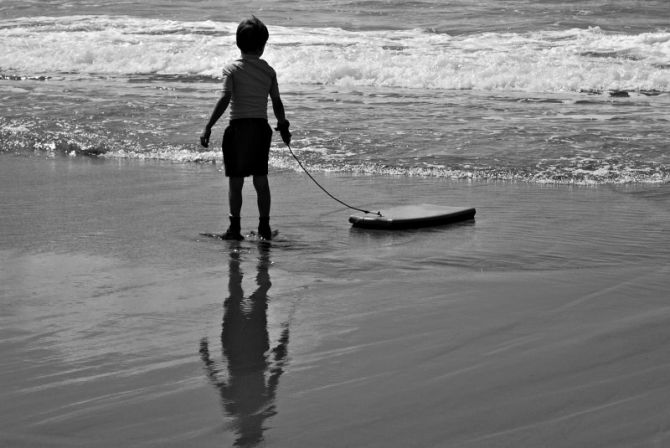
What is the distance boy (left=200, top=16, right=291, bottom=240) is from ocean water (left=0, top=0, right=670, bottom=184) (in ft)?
9.55

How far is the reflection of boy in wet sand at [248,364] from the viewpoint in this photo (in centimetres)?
320

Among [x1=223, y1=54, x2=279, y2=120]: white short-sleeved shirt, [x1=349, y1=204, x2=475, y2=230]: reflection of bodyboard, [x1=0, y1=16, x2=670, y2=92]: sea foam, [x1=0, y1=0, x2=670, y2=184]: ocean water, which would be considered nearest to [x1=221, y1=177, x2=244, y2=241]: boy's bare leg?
[x1=223, y1=54, x2=279, y2=120]: white short-sleeved shirt

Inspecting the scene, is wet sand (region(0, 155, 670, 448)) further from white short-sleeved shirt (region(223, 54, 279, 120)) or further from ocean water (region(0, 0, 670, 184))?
ocean water (region(0, 0, 670, 184))

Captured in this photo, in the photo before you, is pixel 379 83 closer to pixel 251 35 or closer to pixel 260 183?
pixel 260 183

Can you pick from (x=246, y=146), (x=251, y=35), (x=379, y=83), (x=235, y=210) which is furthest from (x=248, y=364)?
(x=379, y=83)

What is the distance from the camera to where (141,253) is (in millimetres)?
5789

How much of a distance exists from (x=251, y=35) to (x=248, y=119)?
20.4 inches

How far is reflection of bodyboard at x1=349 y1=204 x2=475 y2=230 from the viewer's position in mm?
6520

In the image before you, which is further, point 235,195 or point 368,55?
point 368,55

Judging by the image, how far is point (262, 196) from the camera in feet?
21.2

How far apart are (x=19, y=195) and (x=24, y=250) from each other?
219cm

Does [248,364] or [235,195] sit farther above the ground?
[235,195]

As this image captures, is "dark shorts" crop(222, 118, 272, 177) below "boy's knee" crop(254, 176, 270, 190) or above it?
above

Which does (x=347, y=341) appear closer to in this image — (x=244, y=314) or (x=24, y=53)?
(x=244, y=314)
